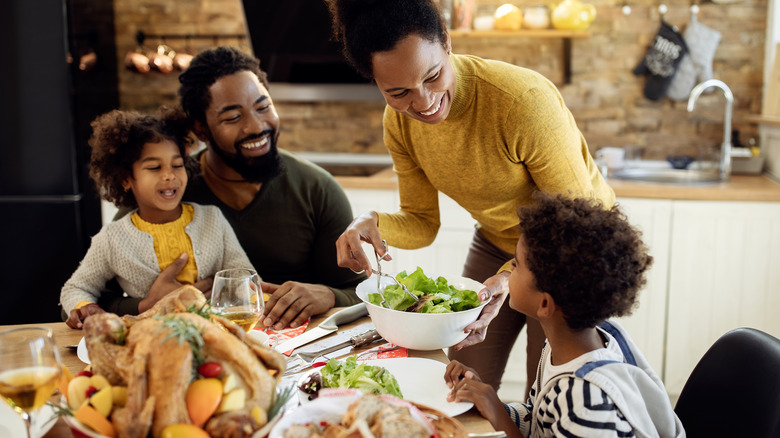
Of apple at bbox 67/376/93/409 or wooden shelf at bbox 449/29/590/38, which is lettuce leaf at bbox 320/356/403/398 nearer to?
apple at bbox 67/376/93/409

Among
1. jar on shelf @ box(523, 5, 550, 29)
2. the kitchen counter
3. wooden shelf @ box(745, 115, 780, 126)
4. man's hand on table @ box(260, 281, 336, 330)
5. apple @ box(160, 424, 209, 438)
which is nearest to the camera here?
apple @ box(160, 424, 209, 438)

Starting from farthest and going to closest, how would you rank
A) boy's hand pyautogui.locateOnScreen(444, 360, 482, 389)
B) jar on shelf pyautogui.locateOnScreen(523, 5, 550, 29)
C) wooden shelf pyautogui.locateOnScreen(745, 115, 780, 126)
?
jar on shelf pyautogui.locateOnScreen(523, 5, 550, 29), wooden shelf pyautogui.locateOnScreen(745, 115, 780, 126), boy's hand pyautogui.locateOnScreen(444, 360, 482, 389)

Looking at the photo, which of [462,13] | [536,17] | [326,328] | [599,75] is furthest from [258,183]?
[599,75]

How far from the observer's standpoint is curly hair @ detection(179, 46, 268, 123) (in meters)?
1.88

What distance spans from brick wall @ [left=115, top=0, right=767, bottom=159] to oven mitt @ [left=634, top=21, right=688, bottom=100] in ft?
0.14

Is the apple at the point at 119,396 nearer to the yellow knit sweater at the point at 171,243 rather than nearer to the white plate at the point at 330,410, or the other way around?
the white plate at the point at 330,410

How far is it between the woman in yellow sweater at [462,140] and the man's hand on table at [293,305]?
110 mm

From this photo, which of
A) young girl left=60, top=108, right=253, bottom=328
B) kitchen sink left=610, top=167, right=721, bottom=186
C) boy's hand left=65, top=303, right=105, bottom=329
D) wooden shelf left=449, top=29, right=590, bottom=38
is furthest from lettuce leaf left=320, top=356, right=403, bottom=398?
wooden shelf left=449, top=29, right=590, bottom=38

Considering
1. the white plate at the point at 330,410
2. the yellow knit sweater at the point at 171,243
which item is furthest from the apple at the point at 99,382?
the yellow knit sweater at the point at 171,243

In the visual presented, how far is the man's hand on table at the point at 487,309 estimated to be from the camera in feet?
4.09

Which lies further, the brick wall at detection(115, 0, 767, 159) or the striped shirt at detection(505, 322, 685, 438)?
the brick wall at detection(115, 0, 767, 159)

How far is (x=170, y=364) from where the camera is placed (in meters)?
0.79

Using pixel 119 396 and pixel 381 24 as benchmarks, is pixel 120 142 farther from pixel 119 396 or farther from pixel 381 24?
pixel 119 396

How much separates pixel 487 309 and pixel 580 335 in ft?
0.71
